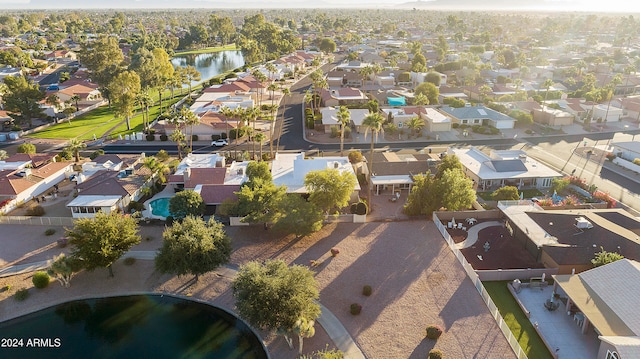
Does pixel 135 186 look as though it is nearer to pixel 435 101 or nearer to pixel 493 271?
pixel 493 271

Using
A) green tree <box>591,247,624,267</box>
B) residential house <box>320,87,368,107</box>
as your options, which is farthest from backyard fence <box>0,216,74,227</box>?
residential house <box>320,87,368,107</box>

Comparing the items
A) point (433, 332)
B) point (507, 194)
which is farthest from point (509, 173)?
point (433, 332)

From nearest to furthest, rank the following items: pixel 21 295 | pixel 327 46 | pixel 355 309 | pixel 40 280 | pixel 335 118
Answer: pixel 355 309
pixel 21 295
pixel 40 280
pixel 335 118
pixel 327 46

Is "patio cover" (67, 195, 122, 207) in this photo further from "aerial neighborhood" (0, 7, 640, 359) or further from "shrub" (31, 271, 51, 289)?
"shrub" (31, 271, 51, 289)

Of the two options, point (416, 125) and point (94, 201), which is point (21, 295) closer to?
point (94, 201)

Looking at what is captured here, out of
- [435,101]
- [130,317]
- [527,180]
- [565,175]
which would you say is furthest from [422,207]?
[435,101]

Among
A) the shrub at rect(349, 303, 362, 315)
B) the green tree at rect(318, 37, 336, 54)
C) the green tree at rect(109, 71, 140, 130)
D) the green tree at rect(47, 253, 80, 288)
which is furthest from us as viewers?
the green tree at rect(318, 37, 336, 54)
